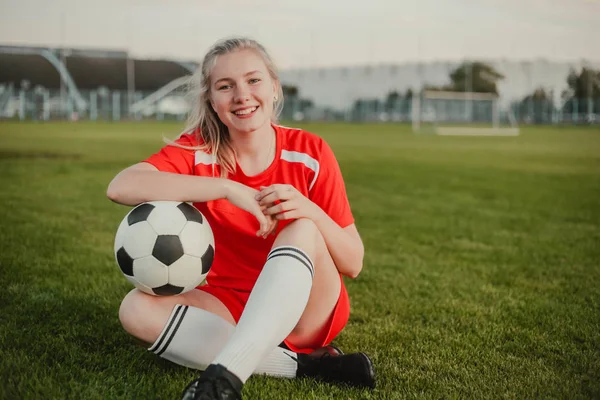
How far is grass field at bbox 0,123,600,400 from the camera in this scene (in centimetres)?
252

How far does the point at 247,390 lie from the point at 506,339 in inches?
57.0

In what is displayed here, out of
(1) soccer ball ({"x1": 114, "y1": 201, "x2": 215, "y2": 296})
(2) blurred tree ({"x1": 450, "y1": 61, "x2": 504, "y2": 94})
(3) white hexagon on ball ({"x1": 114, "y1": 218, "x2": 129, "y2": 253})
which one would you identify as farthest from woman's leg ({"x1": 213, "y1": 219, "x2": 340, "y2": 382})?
(2) blurred tree ({"x1": 450, "y1": 61, "x2": 504, "y2": 94})

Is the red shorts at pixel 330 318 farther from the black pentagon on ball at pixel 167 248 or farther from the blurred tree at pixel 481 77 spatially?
the blurred tree at pixel 481 77

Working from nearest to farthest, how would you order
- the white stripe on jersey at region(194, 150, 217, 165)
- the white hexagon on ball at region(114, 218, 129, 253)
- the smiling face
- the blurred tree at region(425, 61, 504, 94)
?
1. the white hexagon on ball at region(114, 218, 129, 253)
2. the smiling face
3. the white stripe on jersey at region(194, 150, 217, 165)
4. the blurred tree at region(425, 61, 504, 94)

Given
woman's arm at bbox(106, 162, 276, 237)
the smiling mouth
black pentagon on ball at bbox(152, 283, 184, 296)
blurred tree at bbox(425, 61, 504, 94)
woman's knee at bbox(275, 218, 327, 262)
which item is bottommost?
black pentagon on ball at bbox(152, 283, 184, 296)

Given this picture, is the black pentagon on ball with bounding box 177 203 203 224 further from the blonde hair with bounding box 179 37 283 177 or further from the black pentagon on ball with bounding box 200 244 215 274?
the blonde hair with bounding box 179 37 283 177

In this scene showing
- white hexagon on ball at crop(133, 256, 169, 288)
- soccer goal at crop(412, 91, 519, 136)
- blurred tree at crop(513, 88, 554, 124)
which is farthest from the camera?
blurred tree at crop(513, 88, 554, 124)

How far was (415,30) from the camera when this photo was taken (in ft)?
143

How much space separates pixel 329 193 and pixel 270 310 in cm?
72

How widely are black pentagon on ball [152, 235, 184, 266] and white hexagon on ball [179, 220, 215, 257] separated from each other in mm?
23

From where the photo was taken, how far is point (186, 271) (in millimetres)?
2498

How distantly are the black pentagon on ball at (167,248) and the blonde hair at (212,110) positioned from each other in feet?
1.31

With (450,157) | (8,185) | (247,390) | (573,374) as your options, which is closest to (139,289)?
(247,390)

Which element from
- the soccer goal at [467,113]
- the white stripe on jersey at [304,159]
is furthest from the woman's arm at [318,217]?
the soccer goal at [467,113]
